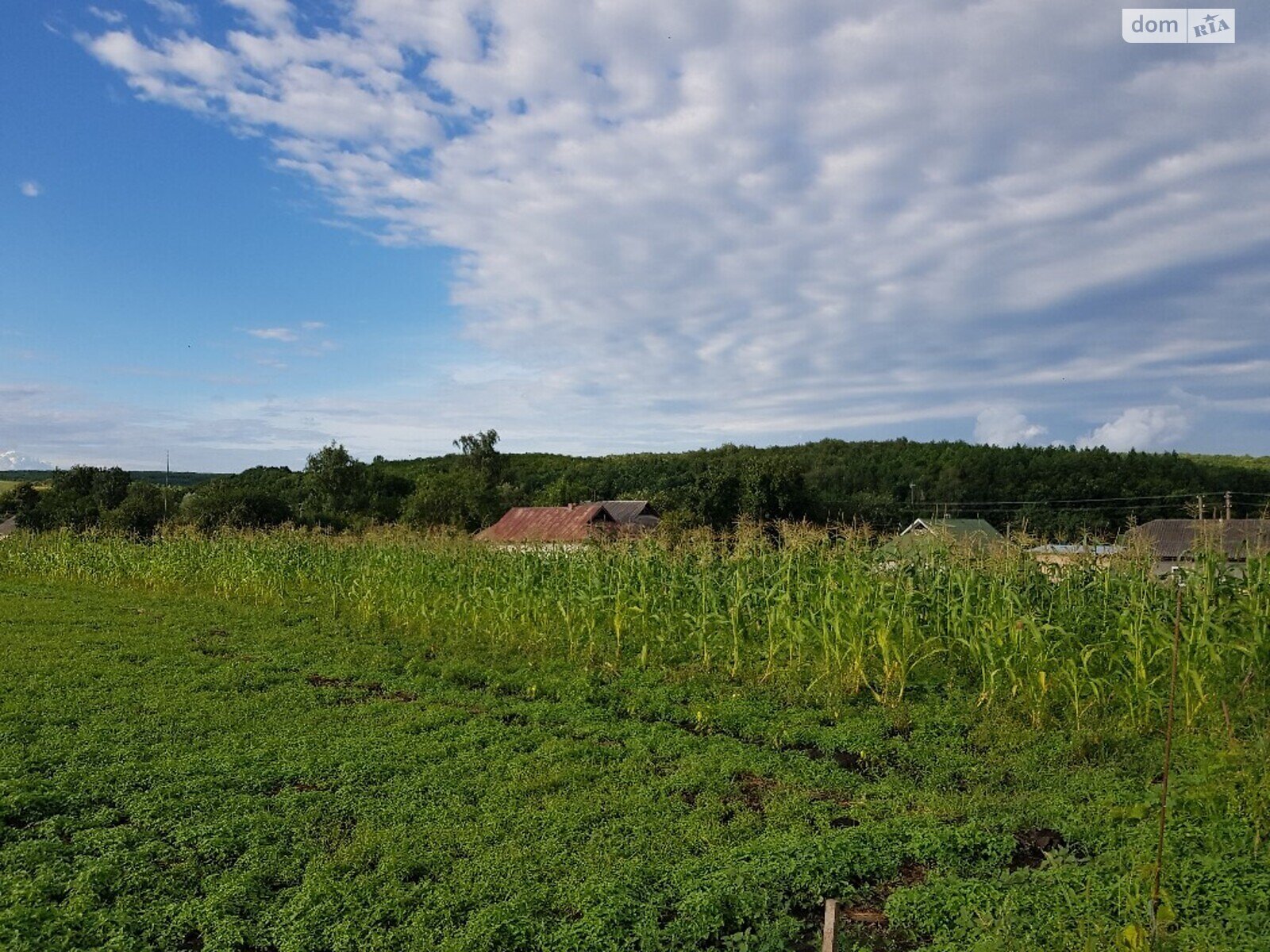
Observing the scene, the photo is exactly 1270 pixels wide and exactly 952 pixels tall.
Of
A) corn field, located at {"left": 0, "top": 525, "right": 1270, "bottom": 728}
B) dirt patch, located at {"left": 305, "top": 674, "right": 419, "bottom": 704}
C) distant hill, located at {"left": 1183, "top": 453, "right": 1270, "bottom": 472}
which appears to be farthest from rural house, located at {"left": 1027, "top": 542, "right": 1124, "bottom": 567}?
distant hill, located at {"left": 1183, "top": 453, "right": 1270, "bottom": 472}

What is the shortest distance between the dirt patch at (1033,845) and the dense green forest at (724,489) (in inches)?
1536

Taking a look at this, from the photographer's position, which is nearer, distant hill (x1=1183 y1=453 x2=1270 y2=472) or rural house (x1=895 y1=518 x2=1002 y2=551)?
rural house (x1=895 y1=518 x2=1002 y2=551)

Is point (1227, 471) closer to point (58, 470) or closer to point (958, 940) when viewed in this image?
point (958, 940)

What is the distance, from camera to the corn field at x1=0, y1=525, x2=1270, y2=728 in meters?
6.57

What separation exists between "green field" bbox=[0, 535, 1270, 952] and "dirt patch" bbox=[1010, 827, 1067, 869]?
2cm

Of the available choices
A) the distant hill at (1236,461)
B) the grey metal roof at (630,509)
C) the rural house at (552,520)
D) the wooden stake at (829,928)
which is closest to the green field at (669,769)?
the wooden stake at (829,928)

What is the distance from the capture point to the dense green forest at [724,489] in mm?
49750

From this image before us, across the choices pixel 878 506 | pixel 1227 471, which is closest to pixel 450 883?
pixel 878 506

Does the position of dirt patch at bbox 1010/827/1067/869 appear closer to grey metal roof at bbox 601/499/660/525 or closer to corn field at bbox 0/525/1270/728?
corn field at bbox 0/525/1270/728

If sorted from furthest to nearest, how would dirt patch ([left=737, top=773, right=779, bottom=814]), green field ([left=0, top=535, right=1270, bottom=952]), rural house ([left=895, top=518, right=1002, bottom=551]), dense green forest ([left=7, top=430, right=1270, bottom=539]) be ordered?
dense green forest ([left=7, top=430, right=1270, bottom=539])
rural house ([left=895, top=518, right=1002, bottom=551])
dirt patch ([left=737, top=773, right=779, bottom=814])
green field ([left=0, top=535, right=1270, bottom=952])

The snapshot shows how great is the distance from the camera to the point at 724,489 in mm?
49125

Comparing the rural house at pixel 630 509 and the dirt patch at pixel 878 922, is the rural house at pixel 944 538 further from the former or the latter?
the rural house at pixel 630 509

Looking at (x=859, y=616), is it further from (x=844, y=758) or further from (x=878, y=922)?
(x=878, y=922)

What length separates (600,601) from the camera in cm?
1067
